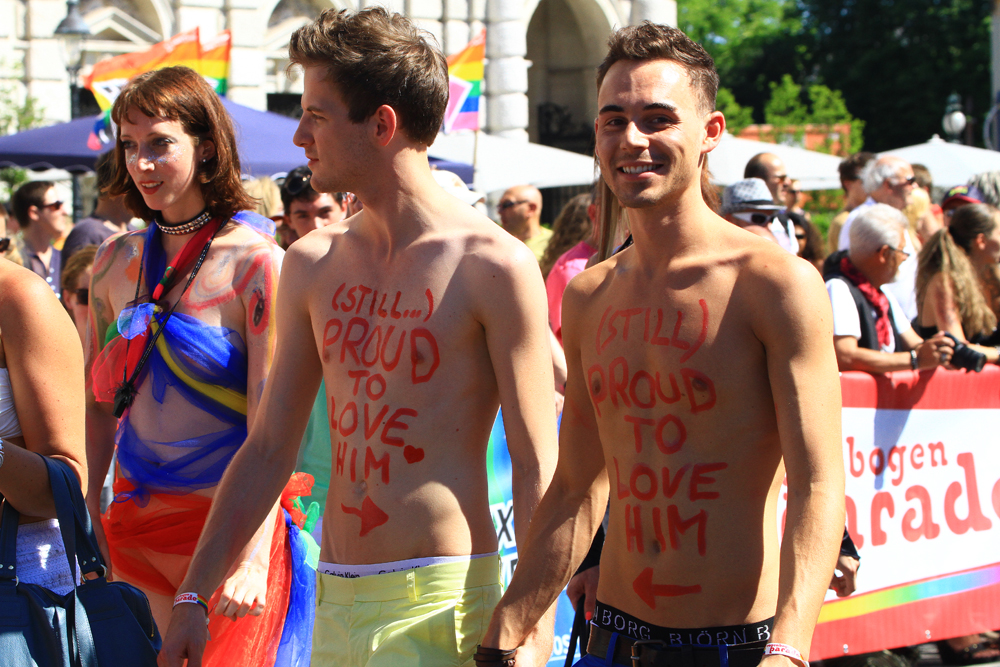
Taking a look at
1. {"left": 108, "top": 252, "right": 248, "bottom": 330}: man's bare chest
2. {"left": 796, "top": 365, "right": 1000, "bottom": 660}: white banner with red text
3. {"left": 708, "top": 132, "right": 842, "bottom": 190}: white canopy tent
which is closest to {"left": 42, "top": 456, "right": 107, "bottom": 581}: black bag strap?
{"left": 108, "top": 252, "right": 248, "bottom": 330}: man's bare chest

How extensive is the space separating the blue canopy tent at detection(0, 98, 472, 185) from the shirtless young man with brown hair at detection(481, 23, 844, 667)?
263 inches

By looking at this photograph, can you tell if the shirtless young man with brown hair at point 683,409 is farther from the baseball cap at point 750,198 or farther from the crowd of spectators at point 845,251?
the baseball cap at point 750,198

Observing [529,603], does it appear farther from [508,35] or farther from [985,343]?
[508,35]

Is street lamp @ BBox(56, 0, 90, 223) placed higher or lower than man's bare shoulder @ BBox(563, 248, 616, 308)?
higher

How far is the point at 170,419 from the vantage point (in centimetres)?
344

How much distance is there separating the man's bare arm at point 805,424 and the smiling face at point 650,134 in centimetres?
32

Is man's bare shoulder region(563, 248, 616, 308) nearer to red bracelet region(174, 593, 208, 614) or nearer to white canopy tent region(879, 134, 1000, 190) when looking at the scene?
red bracelet region(174, 593, 208, 614)

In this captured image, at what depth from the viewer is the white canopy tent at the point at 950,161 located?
13.2 m

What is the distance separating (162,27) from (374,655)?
17.3 meters

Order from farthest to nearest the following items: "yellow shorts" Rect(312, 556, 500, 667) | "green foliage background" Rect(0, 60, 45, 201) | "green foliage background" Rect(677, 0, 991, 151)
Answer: "green foliage background" Rect(677, 0, 991, 151)
"green foliage background" Rect(0, 60, 45, 201)
"yellow shorts" Rect(312, 556, 500, 667)

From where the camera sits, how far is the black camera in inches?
222

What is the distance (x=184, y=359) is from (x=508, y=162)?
31.6ft

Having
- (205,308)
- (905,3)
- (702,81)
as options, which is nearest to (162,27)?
(205,308)

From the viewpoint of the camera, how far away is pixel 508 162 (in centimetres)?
1276
